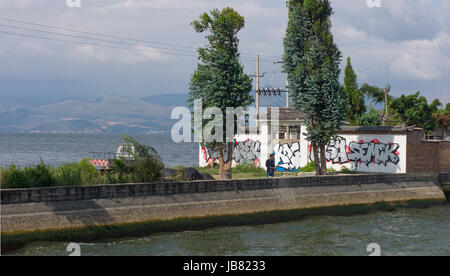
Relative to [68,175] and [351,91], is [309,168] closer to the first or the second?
[68,175]

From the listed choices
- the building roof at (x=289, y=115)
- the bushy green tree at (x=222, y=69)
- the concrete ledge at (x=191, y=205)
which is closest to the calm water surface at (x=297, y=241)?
the concrete ledge at (x=191, y=205)

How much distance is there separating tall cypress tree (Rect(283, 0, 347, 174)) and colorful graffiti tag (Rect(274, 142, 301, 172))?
21.1 feet

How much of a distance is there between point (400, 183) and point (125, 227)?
65.2 feet

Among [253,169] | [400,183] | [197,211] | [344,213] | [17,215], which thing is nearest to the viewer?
[17,215]

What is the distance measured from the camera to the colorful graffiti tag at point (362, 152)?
34062 millimetres

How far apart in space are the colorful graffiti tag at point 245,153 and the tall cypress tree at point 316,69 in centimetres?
1023

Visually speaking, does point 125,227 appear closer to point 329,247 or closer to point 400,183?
point 329,247

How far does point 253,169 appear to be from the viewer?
40.0 meters

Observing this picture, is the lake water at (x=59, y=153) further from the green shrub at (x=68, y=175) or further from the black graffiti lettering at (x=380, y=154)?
the black graffiti lettering at (x=380, y=154)

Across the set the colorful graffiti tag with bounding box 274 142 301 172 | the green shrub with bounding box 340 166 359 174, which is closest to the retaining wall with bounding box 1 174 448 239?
the green shrub with bounding box 340 166 359 174

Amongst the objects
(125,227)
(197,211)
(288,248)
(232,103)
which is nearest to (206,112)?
(232,103)
